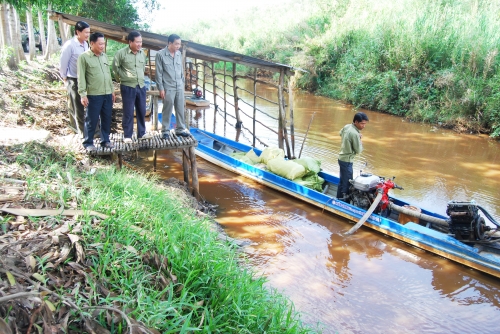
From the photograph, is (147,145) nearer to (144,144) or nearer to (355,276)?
(144,144)

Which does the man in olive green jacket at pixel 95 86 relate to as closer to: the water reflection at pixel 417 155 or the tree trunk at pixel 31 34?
the water reflection at pixel 417 155

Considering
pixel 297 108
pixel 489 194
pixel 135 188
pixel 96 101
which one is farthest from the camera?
pixel 297 108

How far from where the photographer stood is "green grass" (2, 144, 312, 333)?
267 centimetres

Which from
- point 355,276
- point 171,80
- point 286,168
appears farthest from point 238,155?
point 355,276

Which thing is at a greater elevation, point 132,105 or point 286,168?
point 132,105

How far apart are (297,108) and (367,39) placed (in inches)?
213

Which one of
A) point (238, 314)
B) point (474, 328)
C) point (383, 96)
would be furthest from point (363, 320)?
point (383, 96)

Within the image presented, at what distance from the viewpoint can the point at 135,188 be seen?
4.94 metres

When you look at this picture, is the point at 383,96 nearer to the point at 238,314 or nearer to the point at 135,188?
the point at 135,188

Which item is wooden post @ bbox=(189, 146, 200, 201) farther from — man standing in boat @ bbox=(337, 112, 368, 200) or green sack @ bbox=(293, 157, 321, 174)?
man standing in boat @ bbox=(337, 112, 368, 200)

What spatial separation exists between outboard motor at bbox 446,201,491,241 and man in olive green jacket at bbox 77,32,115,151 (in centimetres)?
543

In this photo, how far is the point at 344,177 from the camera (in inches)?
285

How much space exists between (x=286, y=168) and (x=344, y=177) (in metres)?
Result: 1.56

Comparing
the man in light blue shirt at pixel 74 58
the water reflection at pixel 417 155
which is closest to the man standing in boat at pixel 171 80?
the man in light blue shirt at pixel 74 58
